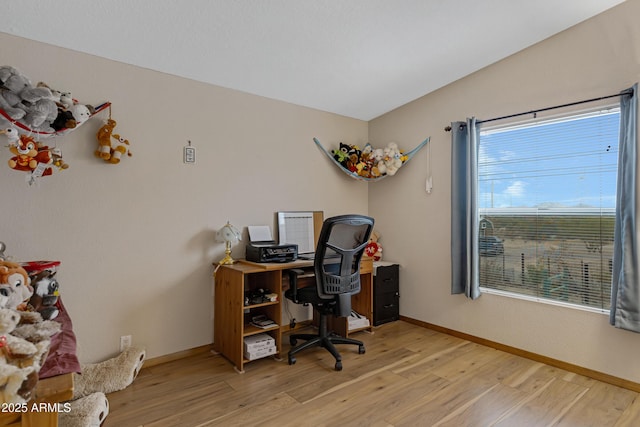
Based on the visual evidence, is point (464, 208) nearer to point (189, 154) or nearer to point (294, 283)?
point (294, 283)

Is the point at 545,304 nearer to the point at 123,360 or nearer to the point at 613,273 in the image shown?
the point at 613,273

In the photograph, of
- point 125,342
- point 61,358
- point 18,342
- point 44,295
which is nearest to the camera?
point 18,342

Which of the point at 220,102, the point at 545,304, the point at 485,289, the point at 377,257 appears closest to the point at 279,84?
the point at 220,102

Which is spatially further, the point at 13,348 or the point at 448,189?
the point at 448,189

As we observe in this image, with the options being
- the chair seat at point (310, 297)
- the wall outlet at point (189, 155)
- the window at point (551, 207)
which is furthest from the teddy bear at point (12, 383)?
the window at point (551, 207)

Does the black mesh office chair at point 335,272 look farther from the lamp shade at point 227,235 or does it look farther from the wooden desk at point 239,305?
the lamp shade at point 227,235

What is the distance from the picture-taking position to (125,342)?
2.52 m

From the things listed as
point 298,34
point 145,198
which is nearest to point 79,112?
point 145,198

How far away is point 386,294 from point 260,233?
1503 mm

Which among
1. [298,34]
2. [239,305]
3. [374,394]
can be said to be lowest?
[374,394]

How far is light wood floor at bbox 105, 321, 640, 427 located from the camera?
1983 millimetres

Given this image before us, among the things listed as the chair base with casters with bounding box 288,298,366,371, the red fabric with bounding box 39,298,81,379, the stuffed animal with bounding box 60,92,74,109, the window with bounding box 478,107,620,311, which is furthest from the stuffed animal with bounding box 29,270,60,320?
the window with bounding box 478,107,620,311

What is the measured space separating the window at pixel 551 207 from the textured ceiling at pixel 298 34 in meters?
0.78

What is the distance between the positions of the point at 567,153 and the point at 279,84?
2392mm
